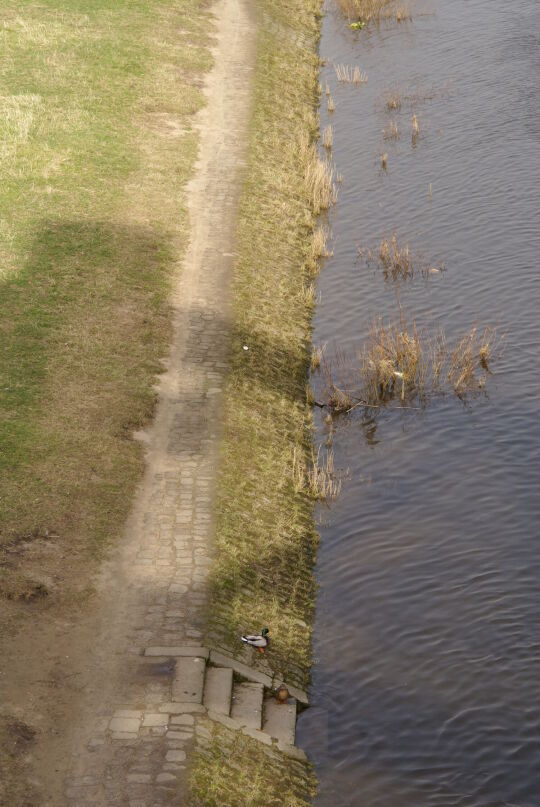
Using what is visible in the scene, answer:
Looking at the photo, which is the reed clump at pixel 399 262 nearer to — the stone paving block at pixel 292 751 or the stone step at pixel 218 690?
the stone step at pixel 218 690

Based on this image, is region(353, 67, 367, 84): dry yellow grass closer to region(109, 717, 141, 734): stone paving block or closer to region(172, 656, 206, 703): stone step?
region(172, 656, 206, 703): stone step

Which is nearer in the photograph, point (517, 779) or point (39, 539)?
point (517, 779)

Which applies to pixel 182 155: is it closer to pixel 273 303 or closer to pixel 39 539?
pixel 273 303

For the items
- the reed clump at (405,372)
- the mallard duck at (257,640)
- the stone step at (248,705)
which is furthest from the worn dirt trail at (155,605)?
the reed clump at (405,372)

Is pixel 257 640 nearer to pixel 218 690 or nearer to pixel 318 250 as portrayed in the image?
pixel 218 690

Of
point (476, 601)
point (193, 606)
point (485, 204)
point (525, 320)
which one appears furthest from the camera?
point (485, 204)

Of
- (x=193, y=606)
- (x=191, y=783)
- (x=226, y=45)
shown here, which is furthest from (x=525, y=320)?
(x=226, y=45)
